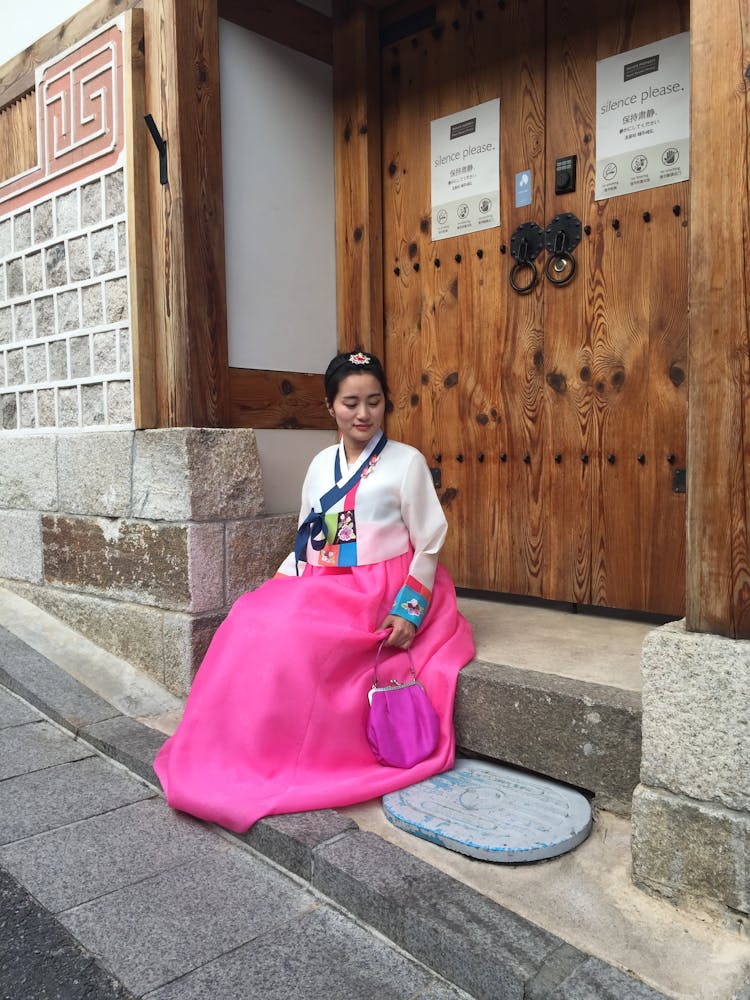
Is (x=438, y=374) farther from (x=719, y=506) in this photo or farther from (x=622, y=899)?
(x=622, y=899)

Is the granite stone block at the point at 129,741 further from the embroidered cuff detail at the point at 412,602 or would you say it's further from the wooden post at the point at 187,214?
the wooden post at the point at 187,214

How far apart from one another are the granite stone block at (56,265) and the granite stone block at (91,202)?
246mm

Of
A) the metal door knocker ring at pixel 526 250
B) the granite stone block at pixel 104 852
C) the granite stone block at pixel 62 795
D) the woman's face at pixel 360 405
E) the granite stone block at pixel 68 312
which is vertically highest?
the metal door knocker ring at pixel 526 250

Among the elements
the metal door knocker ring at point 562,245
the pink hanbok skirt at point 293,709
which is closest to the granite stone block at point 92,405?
the pink hanbok skirt at point 293,709

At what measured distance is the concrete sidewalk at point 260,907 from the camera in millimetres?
1910

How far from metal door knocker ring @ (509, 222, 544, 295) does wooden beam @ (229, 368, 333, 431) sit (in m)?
1.21

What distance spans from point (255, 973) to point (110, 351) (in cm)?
303

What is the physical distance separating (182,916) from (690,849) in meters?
1.37

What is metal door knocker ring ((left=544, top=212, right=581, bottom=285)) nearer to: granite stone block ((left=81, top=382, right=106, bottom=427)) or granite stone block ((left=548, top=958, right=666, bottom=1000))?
granite stone block ((left=81, top=382, right=106, bottom=427))

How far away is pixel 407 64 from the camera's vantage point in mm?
4219

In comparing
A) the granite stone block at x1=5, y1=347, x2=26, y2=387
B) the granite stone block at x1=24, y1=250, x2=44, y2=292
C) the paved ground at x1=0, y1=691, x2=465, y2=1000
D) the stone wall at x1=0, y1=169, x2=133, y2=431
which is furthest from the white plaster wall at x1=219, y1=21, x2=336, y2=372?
the paved ground at x1=0, y1=691, x2=465, y2=1000

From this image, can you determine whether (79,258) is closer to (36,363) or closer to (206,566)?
(36,363)

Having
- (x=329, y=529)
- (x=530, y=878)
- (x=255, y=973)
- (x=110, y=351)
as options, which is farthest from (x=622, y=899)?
(x=110, y=351)

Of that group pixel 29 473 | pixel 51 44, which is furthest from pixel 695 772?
pixel 51 44
